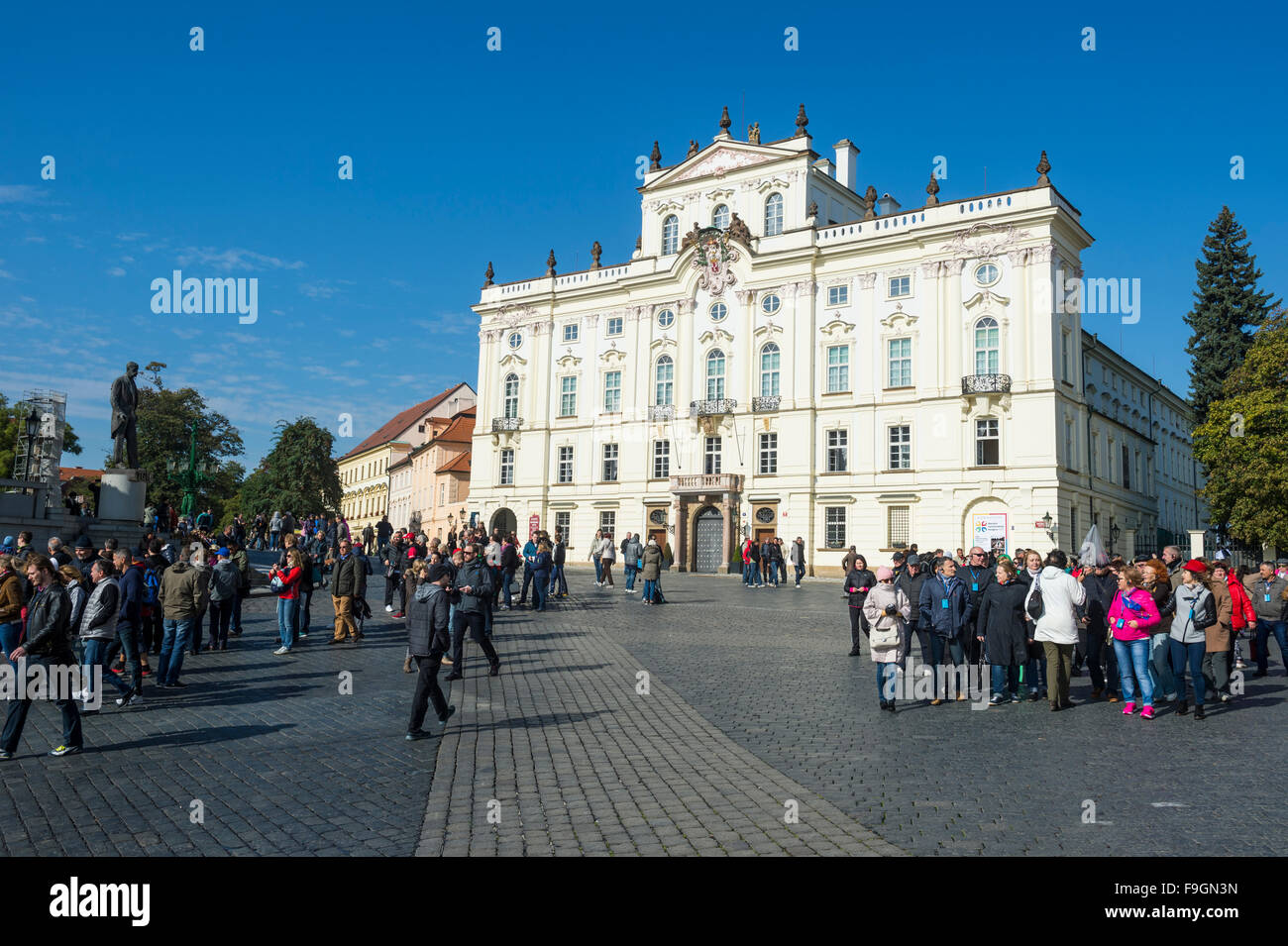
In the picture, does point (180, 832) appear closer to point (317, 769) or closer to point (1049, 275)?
point (317, 769)

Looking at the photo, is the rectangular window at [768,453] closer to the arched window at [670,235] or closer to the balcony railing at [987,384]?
the balcony railing at [987,384]

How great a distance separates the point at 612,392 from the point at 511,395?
25.4ft

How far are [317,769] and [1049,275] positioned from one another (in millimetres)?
41933

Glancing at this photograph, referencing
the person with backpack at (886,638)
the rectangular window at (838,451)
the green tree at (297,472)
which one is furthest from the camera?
the green tree at (297,472)

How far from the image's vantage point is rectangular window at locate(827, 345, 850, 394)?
47781 millimetres

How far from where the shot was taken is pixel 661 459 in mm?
52656

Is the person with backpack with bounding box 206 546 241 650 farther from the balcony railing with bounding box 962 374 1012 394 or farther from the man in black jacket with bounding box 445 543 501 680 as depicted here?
the balcony railing with bounding box 962 374 1012 394

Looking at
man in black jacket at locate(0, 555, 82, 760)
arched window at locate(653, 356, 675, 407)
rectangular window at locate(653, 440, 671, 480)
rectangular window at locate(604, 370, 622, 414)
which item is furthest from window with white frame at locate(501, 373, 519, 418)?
man in black jacket at locate(0, 555, 82, 760)

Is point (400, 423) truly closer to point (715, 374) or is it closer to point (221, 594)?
point (715, 374)

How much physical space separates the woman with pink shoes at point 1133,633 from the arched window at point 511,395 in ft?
162

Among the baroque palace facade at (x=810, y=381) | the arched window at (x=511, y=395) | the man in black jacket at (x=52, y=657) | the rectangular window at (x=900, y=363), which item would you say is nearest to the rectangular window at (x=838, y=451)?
the baroque palace facade at (x=810, y=381)

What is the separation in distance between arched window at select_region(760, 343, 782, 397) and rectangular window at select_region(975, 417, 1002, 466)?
1091 centimetres

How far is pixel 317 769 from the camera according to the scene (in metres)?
8.18

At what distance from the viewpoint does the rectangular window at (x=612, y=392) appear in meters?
54.7
